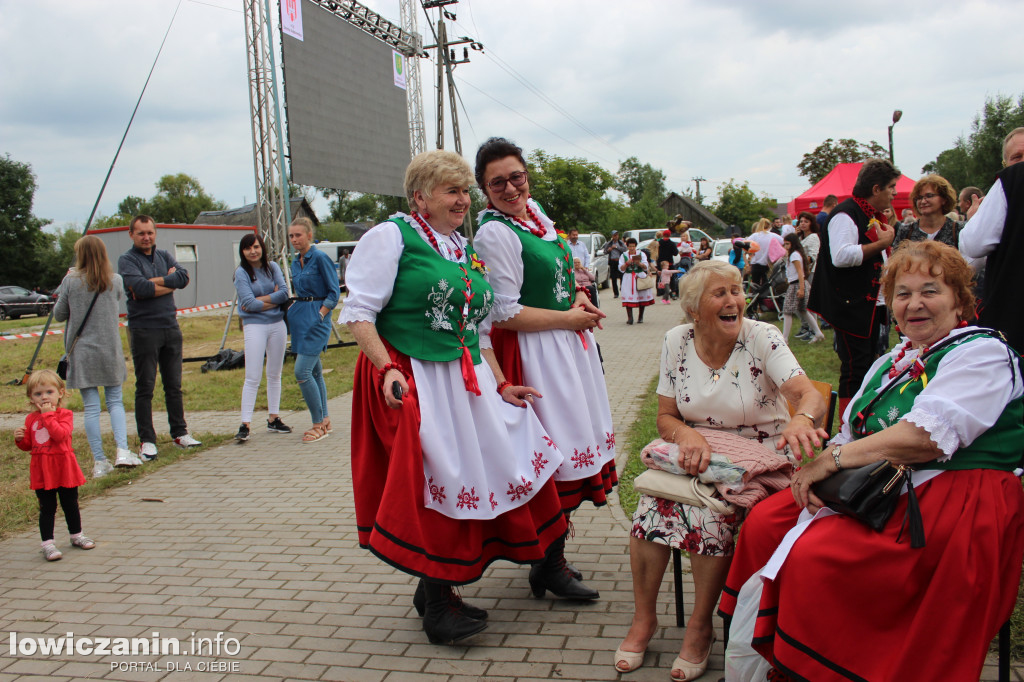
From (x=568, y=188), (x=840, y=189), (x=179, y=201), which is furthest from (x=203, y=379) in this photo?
(x=179, y=201)

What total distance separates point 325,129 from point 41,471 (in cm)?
1203

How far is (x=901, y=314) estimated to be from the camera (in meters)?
2.49

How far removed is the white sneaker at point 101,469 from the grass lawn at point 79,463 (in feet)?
0.13

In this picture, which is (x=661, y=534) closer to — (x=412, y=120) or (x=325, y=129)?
(x=325, y=129)

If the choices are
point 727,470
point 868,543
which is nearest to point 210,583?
point 727,470

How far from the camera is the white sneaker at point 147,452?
643 cm

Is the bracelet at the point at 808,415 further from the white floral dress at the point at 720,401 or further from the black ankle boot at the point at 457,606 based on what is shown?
the black ankle boot at the point at 457,606

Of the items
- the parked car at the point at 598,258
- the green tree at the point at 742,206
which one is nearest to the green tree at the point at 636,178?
Answer: the green tree at the point at 742,206

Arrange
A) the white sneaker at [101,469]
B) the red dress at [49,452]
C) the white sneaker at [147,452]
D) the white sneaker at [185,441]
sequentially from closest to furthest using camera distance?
the red dress at [49,452] → the white sneaker at [101,469] → the white sneaker at [147,452] → the white sneaker at [185,441]

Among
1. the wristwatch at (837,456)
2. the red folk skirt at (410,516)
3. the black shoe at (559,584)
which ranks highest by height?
the wristwatch at (837,456)

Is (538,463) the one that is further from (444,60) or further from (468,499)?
(444,60)

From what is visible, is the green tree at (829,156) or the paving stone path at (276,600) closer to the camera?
the paving stone path at (276,600)

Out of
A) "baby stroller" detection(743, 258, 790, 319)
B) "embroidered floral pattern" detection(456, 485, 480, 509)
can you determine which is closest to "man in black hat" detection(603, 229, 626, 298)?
"baby stroller" detection(743, 258, 790, 319)

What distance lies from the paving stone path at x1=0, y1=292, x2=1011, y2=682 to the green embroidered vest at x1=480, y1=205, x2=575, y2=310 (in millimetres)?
1398
